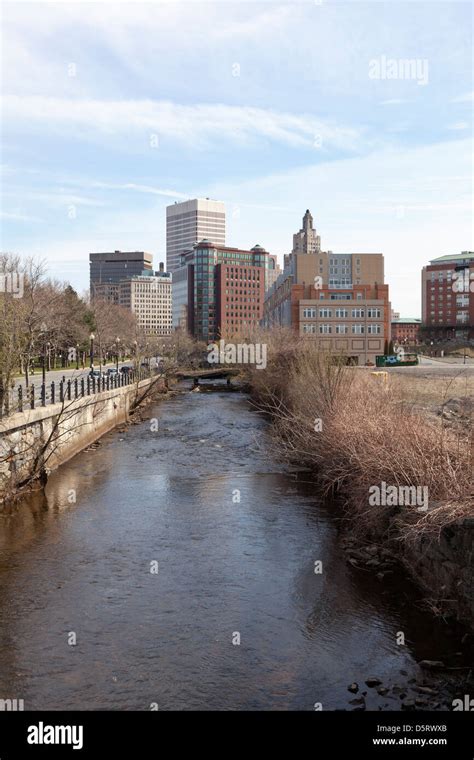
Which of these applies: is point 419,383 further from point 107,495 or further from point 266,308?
point 266,308

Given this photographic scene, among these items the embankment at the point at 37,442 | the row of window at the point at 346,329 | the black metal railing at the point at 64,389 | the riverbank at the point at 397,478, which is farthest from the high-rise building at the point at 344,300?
the riverbank at the point at 397,478

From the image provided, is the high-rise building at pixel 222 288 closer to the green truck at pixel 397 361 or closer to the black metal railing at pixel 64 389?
the green truck at pixel 397 361

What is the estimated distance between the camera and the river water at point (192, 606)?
8.81 meters

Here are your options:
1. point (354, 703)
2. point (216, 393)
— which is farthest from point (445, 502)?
point (216, 393)

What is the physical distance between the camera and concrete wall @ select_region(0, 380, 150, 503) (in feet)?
58.9

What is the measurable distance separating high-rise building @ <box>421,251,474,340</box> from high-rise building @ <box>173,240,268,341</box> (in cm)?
4314

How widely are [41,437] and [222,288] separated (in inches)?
6280

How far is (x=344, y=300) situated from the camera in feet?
331

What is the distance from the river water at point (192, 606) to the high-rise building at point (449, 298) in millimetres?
148665

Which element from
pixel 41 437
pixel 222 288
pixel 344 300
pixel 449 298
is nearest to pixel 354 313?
pixel 344 300

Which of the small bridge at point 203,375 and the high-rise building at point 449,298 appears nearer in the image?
the small bridge at point 203,375

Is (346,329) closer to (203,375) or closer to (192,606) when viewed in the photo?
(203,375)

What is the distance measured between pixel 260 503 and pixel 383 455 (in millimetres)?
4750

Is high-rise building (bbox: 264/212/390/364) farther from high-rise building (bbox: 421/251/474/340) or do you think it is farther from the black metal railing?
high-rise building (bbox: 421/251/474/340)
